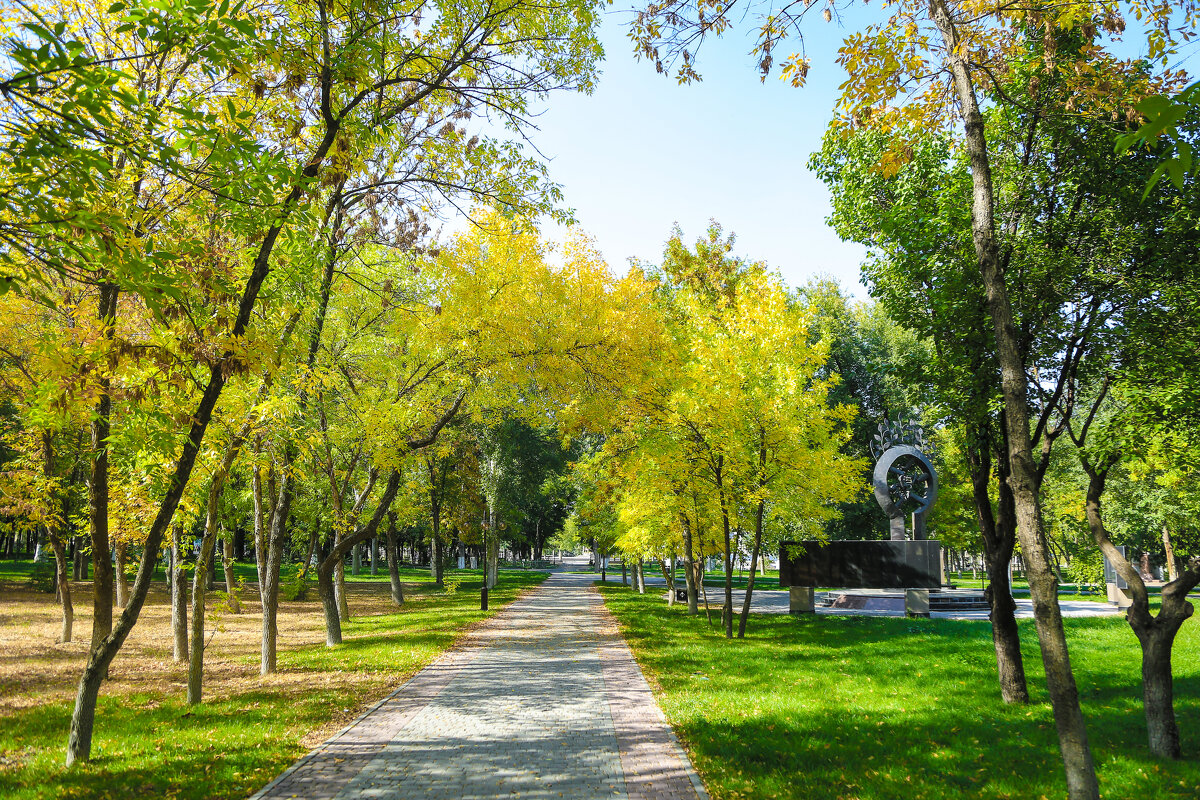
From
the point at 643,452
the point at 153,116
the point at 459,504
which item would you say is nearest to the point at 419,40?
the point at 153,116

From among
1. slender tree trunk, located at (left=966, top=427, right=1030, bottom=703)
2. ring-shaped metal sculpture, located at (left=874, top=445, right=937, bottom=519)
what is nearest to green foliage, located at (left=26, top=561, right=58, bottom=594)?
ring-shaped metal sculpture, located at (left=874, top=445, right=937, bottom=519)

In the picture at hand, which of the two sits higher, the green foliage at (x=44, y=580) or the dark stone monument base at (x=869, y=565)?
the dark stone monument base at (x=869, y=565)

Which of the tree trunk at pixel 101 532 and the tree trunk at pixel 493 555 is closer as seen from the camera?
the tree trunk at pixel 101 532

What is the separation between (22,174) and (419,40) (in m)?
5.27

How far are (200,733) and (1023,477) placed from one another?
8760 millimetres

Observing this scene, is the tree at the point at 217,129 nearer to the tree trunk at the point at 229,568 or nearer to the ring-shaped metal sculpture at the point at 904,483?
the tree trunk at the point at 229,568

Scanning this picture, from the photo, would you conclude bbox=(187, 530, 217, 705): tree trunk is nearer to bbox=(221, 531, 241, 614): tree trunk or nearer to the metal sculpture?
bbox=(221, 531, 241, 614): tree trunk

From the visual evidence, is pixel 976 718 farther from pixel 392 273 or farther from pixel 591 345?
pixel 392 273

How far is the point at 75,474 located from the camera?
2658cm

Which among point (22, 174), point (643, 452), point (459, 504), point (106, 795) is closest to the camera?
point (22, 174)

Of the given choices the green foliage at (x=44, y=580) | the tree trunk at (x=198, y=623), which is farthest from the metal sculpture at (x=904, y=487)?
the green foliage at (x=44, y=580)

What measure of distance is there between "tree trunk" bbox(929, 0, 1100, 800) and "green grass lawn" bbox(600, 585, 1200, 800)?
172cm

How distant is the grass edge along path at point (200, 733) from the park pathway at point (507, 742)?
42 centimetres

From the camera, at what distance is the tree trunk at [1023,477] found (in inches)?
179
